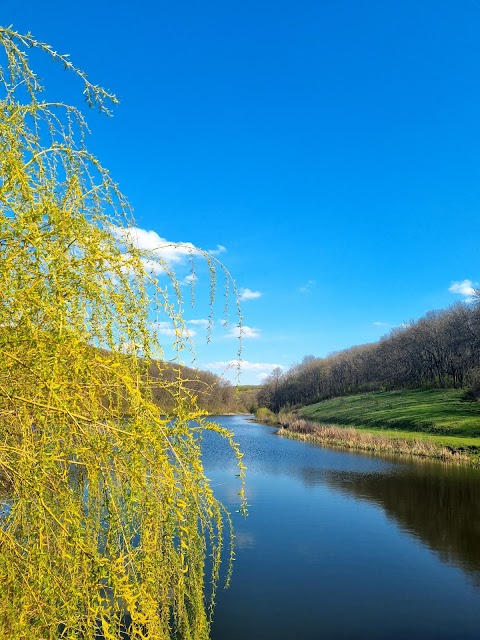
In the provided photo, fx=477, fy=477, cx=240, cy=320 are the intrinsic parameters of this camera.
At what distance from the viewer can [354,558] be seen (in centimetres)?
1298

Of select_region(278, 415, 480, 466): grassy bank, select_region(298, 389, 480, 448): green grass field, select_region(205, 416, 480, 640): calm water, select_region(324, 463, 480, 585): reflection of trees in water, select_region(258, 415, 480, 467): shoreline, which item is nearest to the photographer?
select_region(205, 416, 480, 640): calm water

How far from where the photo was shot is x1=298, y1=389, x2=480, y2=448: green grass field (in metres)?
34.7

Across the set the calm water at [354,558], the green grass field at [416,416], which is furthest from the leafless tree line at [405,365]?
the calm water at [354,558]

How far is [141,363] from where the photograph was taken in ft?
9.60

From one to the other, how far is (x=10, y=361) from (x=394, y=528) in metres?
16.1

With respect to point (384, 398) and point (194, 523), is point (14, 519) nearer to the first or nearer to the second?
point (194, 523)

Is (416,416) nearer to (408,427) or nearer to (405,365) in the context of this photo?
(408,427)

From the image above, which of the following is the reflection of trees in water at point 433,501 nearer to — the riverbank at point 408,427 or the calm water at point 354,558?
the calm water at point 354,558

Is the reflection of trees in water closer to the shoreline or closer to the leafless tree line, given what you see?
the shoreline

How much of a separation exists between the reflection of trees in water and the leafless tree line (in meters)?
25.4

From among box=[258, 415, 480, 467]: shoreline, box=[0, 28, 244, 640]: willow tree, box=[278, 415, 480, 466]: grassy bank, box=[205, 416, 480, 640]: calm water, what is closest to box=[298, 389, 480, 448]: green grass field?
box=[278, 415, 480, 466]: grassy bank

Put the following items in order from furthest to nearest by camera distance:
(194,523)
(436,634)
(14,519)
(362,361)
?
1. (362,361)
2. (436,634)
3. (194,523)
4. (14,519)

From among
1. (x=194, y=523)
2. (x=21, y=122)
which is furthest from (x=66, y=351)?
(x=194, y=523)

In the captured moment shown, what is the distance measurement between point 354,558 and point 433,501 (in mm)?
7536
